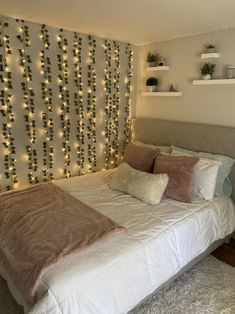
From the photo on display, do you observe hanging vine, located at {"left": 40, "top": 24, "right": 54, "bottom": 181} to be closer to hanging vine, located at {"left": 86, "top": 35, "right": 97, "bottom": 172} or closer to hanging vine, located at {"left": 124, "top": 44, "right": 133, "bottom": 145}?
hanging vine, located at {"left": 86, "top": 35, "right": 97, "bottom": 172}

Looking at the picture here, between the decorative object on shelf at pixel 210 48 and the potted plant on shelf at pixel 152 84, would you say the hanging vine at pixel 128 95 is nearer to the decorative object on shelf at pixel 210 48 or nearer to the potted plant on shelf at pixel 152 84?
the potted plant on shelf at pixel 152 84

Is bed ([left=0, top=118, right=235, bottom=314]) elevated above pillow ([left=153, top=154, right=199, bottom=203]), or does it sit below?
below

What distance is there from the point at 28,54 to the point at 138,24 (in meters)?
1.18

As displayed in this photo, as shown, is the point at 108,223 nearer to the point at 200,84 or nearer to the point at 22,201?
the point at 22,201

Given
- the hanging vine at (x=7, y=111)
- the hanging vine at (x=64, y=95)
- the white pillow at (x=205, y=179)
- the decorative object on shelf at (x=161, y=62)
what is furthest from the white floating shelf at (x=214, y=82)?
the hanging vine at (x=7, y=111)

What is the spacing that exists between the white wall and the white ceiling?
14 cm

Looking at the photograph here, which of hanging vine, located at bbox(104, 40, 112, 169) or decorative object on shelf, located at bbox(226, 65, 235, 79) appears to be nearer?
decorative object on shelf, located at bbox(226, 65, 235, 79)

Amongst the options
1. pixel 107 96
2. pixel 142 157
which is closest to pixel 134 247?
pixel 142 157

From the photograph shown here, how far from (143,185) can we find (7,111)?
1574 millimetres

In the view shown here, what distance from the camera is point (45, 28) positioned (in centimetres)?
270

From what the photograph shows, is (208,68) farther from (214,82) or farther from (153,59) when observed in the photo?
(153,59)

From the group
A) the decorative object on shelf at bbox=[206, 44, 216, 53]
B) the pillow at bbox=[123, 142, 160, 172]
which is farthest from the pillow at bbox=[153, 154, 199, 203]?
the decorative object on shelf at bbox=[206, 44, 216, 53]

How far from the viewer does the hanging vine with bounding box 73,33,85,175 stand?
297cm

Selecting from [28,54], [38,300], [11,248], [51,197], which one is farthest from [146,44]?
[38,300]
